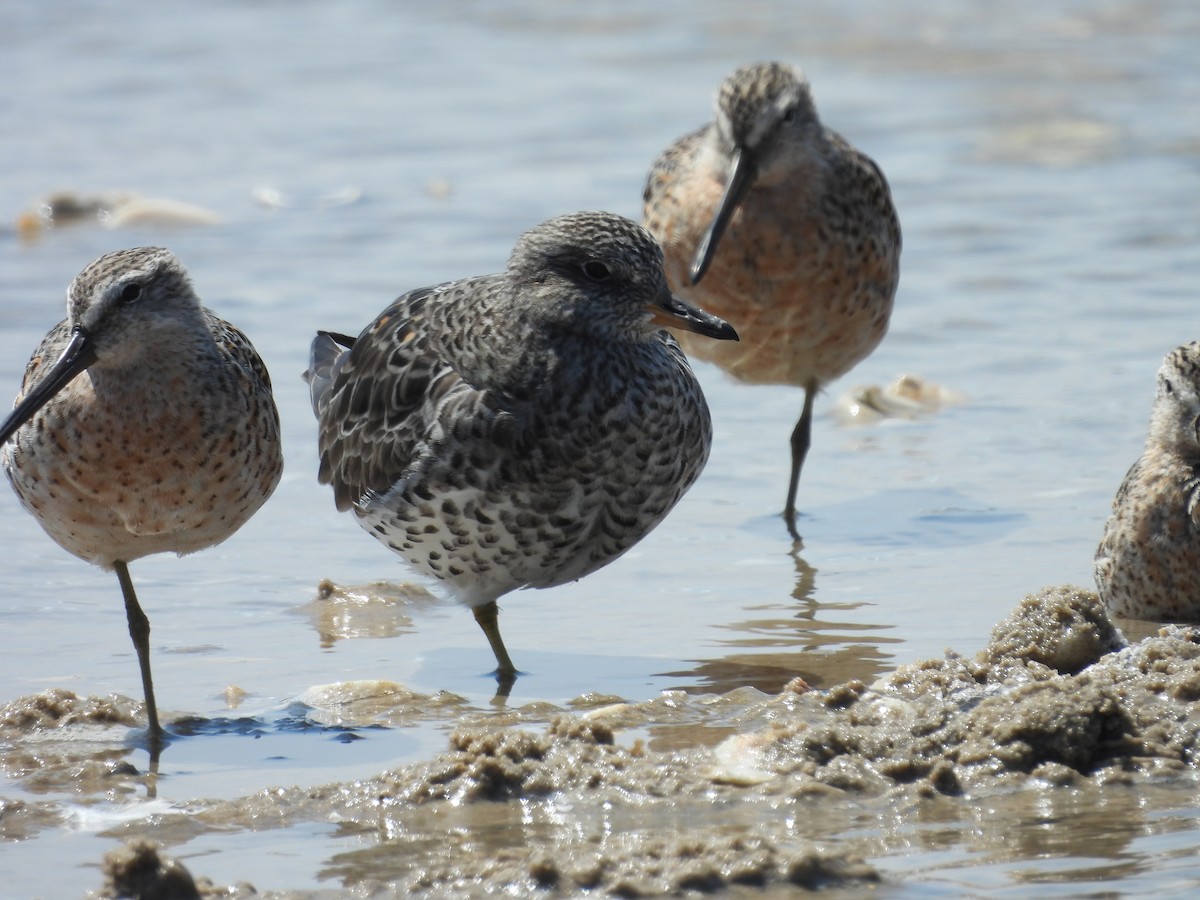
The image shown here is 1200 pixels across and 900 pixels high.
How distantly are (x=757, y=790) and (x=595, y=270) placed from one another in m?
2.07

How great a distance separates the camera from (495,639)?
6875mm

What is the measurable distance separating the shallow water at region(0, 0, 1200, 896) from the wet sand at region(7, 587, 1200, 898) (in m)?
0.10

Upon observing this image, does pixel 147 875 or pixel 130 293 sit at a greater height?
pixel 130 293

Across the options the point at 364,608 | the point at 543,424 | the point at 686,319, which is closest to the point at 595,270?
the point at 686,319

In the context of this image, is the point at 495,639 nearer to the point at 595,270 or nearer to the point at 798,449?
the point at 595,270

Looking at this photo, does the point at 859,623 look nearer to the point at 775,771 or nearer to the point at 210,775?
the point at 775,771

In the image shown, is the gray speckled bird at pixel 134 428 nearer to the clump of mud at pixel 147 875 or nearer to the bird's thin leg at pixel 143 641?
the bird's thin leg at pixel 143 641

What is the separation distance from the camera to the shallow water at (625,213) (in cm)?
673

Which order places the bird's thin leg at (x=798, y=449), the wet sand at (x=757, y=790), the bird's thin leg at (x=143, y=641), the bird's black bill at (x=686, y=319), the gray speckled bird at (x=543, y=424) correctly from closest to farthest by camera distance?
the wet sand at (x=757, y=790) < the bird's thin leg at (x=143, y=641) < the gray speckled bird at (x=543, y=424) < the bird's black bill at (x=686, y=319) < the bird's thin leg at (x=798, y=449)

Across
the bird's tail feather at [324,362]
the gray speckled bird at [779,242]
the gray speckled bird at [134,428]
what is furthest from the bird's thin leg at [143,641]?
the gray speckled bird at [779,242]

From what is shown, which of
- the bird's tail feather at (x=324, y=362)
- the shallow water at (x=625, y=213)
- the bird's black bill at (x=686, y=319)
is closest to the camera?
the bird's black bill at (x=686, y=319)

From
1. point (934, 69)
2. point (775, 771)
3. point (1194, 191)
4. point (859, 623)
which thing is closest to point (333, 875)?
point (775, 771)

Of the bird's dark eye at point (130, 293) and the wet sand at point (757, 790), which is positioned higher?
the bird's dark eye at point (130, 293)

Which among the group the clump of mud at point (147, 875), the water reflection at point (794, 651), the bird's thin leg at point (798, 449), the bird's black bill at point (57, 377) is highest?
the bird's black bill at point (57, 377)
